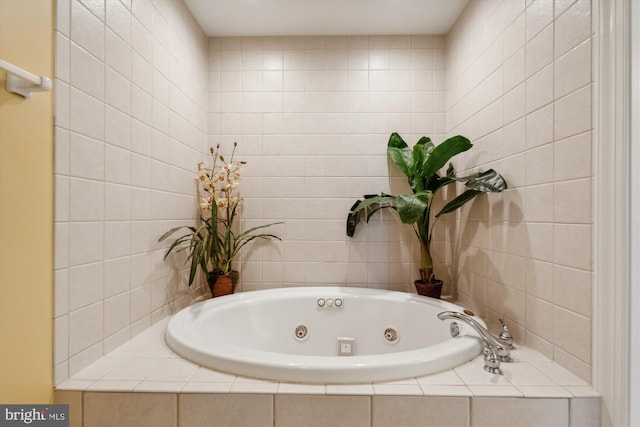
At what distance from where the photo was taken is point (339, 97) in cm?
203

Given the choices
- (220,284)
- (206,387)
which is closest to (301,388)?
(206,387)

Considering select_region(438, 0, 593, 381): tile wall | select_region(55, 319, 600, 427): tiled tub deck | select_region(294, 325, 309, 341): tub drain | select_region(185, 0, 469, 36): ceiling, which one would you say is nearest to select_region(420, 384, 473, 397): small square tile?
select_region(55, 319, 600, 427): tiled tub deck

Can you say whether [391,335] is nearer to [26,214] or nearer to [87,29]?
[26,214]

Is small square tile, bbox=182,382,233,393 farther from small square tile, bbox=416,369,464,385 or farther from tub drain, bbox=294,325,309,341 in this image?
tub drain, bbox=294,325,309,341

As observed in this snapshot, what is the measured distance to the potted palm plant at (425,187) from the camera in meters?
1.39

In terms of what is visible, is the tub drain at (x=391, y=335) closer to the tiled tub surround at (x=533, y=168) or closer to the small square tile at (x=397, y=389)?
the tiled tub surround at (x=533, y=168)

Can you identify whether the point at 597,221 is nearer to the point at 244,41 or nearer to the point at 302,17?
the point at 302,17

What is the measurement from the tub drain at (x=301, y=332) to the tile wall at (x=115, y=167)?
0.67 meters

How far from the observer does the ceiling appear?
1.73 meters

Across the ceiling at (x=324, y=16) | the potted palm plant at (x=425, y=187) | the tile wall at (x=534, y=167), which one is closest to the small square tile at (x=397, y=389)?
the tile wall at (x=534, y=167)

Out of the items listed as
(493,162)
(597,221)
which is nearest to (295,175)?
(493,162)

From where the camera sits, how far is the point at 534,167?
116 cm

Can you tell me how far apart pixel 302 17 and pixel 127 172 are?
139 centimetres

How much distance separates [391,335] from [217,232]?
3.82ft
